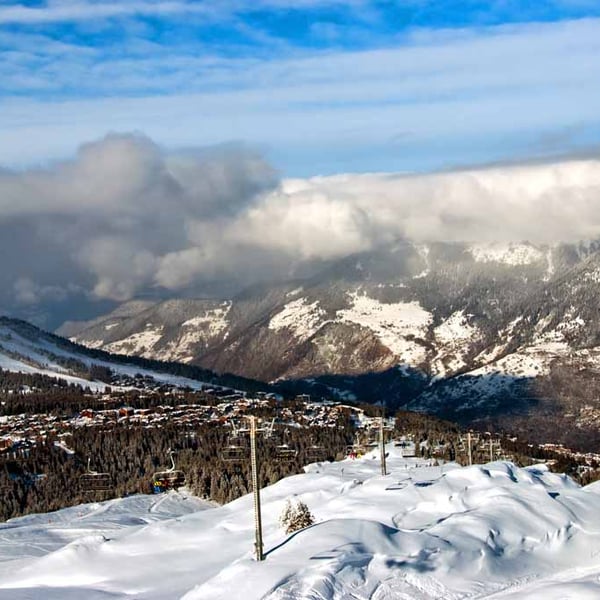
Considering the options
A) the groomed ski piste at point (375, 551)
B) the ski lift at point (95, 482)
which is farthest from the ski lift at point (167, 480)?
the groomed ski piste at point (375, 551)

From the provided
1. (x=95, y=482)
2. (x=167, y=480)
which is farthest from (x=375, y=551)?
(x=95, y=482)

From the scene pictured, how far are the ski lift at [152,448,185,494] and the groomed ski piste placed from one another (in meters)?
89.1

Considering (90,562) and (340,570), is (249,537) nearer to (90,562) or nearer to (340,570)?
(90,562)

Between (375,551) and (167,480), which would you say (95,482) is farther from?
(375,551)

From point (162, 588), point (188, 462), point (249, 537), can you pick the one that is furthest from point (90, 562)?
point (188, 462)

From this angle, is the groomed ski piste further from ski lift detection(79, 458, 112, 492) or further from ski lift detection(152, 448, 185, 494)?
ski lift detection(79, 458, 112, 492)

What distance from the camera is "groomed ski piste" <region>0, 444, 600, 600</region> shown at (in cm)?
5416

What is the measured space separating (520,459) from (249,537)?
13221 cm

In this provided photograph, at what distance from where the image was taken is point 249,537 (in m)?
75.9

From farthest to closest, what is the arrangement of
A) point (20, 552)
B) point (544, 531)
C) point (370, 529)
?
point (20, 552) → point (544, 531) → point (370, 529)

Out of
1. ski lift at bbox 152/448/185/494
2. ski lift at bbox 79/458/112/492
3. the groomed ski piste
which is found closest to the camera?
the groomed ski piste

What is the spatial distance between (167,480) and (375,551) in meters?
129

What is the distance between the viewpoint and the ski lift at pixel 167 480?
177925 millimetres

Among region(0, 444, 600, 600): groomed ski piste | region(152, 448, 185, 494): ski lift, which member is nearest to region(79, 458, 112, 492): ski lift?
region(152, 448, 185, 494): ski lift
